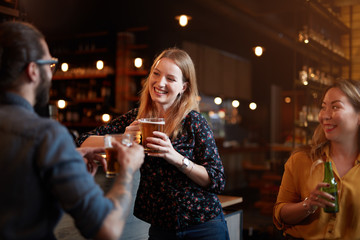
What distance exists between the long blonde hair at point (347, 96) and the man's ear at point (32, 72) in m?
1.57

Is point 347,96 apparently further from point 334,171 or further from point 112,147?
point 112,147

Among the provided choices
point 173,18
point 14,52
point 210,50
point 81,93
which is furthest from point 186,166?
point 210,50

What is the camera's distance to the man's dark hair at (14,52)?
1176 millimetres

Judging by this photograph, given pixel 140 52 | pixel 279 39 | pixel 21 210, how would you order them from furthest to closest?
pixel 279 39
pixel 140 52
pixel 21 210

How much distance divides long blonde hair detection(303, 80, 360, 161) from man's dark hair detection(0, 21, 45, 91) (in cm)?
161

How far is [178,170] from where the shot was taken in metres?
1.94

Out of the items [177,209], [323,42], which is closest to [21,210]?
[177,209]

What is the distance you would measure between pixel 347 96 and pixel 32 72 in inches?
65.1

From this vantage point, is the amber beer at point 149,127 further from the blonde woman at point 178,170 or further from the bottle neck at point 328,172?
the bottle neck at point 328,172

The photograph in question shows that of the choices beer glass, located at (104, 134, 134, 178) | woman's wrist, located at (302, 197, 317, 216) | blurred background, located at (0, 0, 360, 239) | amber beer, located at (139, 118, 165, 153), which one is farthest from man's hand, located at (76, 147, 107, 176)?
blurred background, located at (0, 0, 360, 239)

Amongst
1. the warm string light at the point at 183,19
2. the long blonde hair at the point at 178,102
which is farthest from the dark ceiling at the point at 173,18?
the long blonde hair at the point at 178,102

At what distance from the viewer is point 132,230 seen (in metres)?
2.59

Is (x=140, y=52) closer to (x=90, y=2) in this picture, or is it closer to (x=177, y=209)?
(x=90, y=2)

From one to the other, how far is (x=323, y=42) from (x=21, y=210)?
239 inches
